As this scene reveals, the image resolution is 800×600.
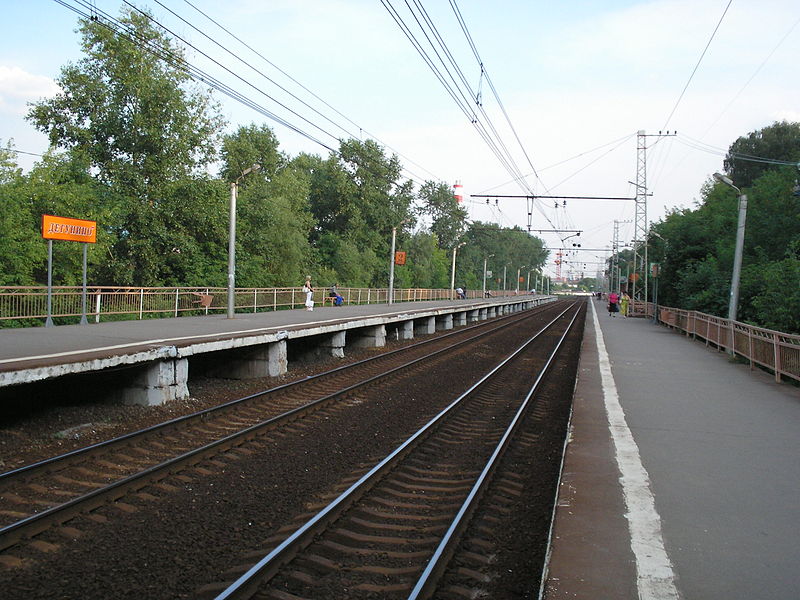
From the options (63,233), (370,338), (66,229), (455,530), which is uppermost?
(66,229)

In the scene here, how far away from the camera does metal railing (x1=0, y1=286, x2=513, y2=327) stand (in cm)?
1675

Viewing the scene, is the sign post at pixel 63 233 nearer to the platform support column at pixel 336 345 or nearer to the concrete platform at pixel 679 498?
the platform support column at pixel 336 345

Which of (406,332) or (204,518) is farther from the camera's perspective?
(406,332)

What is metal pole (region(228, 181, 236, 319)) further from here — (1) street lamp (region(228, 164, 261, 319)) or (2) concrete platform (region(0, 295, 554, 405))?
(2) concrete platform (region(0, 295, 554, 405))

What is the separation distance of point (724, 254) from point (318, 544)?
92.6ft

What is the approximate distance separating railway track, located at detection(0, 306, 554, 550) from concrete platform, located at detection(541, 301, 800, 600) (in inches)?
149

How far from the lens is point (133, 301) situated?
20.1 meters

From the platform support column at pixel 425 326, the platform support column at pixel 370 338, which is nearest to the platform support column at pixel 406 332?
the platform support column at pixel 425 326

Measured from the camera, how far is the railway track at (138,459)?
215 inches

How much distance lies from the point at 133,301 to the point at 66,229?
4003 millimetres

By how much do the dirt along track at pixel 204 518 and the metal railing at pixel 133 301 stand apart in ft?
35.3

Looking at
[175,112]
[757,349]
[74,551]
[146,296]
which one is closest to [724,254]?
[757,349]

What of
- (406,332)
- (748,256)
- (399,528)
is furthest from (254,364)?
(748,256)

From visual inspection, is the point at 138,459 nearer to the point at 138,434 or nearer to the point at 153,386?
the point at 138,434
